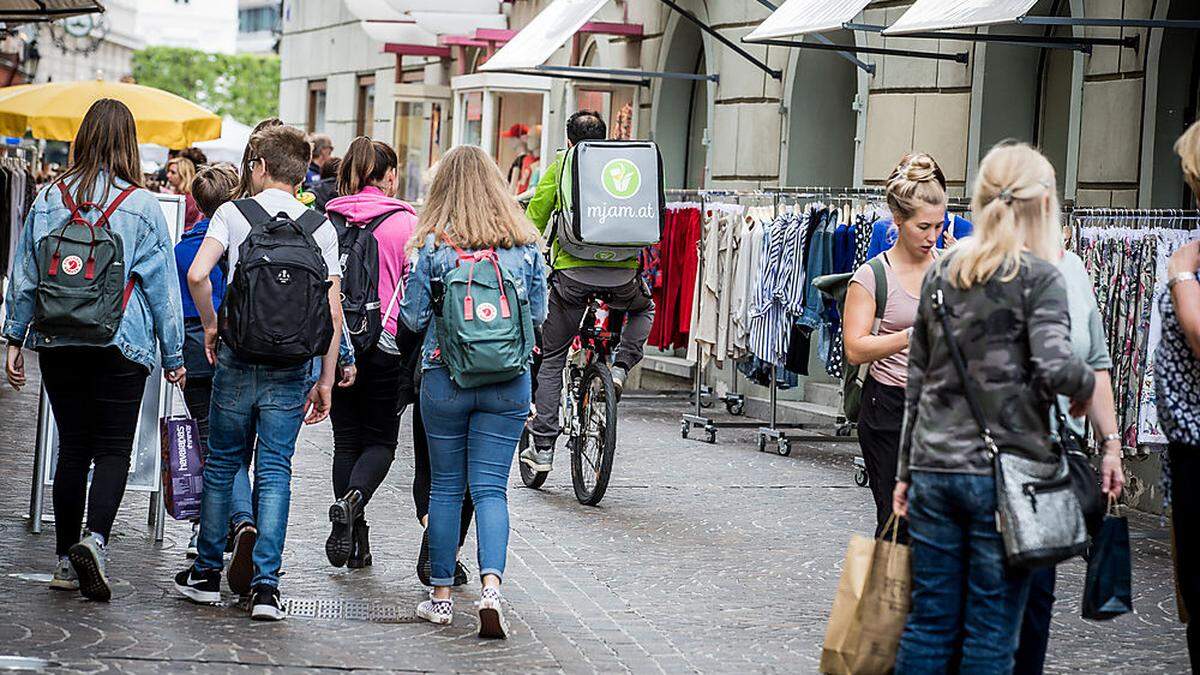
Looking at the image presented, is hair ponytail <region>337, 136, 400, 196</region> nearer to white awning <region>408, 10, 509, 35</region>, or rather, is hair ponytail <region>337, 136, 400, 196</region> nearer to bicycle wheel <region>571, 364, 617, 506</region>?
bicycle wheel <region>571, 364, 617, 506</region>

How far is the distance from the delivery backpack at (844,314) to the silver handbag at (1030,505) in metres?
1.55

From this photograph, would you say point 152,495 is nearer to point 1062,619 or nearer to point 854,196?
point 1062,619

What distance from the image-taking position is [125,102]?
1591 cm

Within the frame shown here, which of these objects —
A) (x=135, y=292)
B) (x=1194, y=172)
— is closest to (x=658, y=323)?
(x=135, y=292)

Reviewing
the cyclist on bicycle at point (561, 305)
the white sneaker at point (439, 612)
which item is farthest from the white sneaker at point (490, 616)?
the cyclist on bicycle at point (561, 305)

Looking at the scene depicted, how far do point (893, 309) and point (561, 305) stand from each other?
438cm

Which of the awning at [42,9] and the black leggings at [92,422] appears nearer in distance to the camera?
the black leggings at [92,422]

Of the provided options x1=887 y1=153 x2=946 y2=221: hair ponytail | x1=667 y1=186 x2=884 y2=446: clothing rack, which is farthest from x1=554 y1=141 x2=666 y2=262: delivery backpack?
x1=887 y1=153 x2=946 y2=221: hair ponytail

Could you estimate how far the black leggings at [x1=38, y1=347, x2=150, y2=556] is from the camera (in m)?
7.45

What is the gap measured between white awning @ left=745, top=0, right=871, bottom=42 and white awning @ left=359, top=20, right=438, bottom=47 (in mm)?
13201

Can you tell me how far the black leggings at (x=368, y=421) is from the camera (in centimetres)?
850

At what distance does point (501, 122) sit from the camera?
23.5 meters

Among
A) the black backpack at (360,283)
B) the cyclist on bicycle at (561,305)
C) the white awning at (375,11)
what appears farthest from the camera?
the white awning at (375,11)

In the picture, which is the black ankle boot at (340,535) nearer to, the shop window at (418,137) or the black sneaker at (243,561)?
the black sneaker at (243,561)
